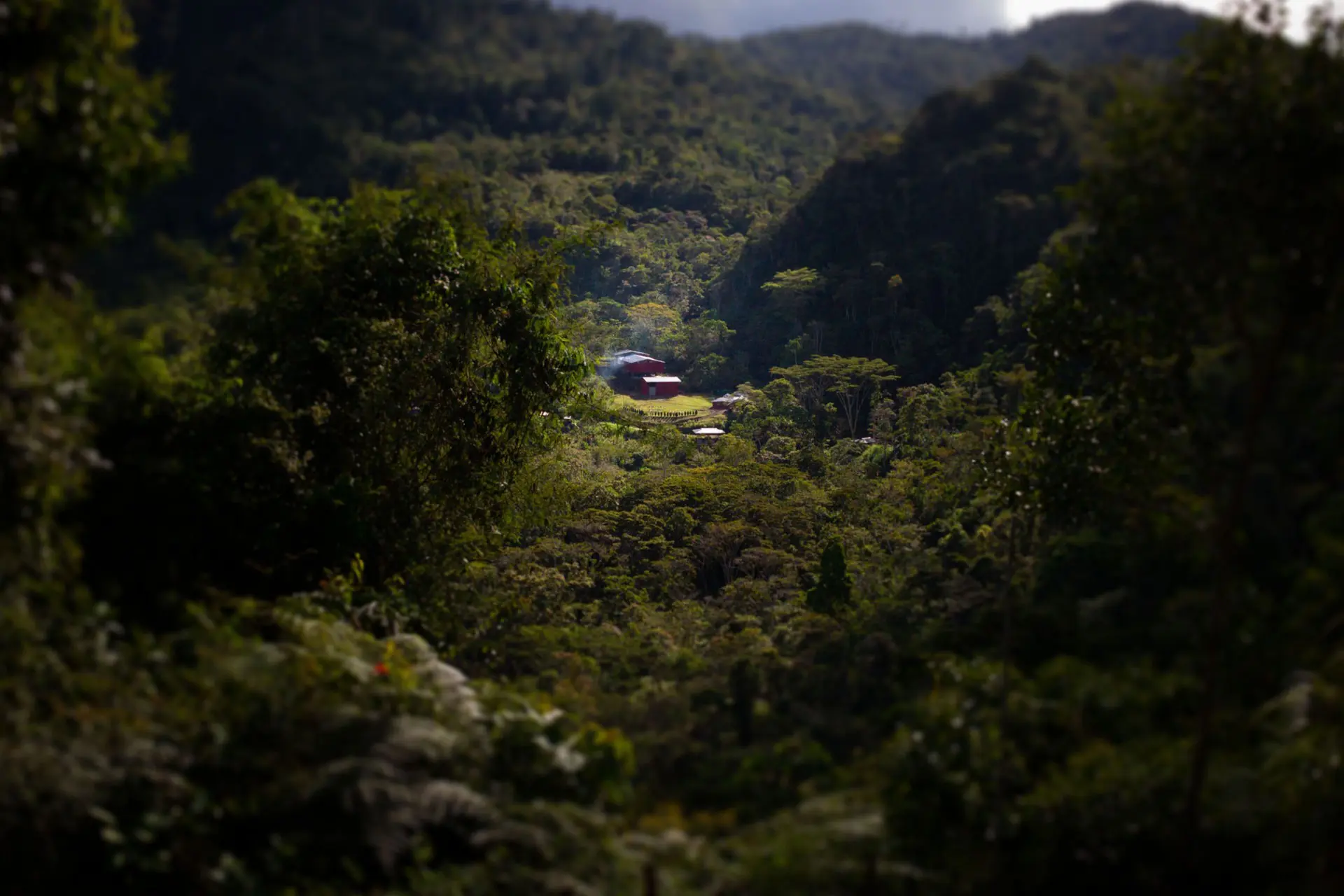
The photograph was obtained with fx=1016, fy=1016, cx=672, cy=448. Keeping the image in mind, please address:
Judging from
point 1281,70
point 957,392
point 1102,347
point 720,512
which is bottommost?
point 720,512

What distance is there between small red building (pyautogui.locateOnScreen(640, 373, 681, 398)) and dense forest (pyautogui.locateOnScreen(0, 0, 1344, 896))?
31.0 m

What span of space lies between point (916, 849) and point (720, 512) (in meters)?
12.8

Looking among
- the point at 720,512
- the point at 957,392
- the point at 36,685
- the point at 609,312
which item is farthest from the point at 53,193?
the point at 609,312

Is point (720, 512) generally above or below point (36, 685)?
below

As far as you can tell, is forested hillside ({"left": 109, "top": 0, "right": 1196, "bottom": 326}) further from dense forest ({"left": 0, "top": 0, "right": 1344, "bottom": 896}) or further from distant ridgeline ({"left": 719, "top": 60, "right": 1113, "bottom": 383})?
distant ridgeline ({"left": 719, "top": 60, "right": 1113, "bottom": 383})

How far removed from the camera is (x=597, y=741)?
4.59 meters

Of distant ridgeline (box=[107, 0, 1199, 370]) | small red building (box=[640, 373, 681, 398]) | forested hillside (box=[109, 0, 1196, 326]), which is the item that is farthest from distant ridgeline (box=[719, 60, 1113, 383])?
small red building (box=[640, 373, 681, 398])

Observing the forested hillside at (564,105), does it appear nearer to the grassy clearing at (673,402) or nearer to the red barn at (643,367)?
the red barn at (643,367)

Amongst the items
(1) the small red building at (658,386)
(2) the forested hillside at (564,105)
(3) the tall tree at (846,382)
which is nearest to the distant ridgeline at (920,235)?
(2) the forested hillside at (564,105)

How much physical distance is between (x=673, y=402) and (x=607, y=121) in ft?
97.0

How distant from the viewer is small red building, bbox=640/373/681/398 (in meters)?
42.3

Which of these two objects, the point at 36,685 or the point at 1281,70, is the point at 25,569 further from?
the point at 1281,70

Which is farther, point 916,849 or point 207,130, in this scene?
point 207,130

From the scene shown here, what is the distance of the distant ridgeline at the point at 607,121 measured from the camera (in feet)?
26.0
